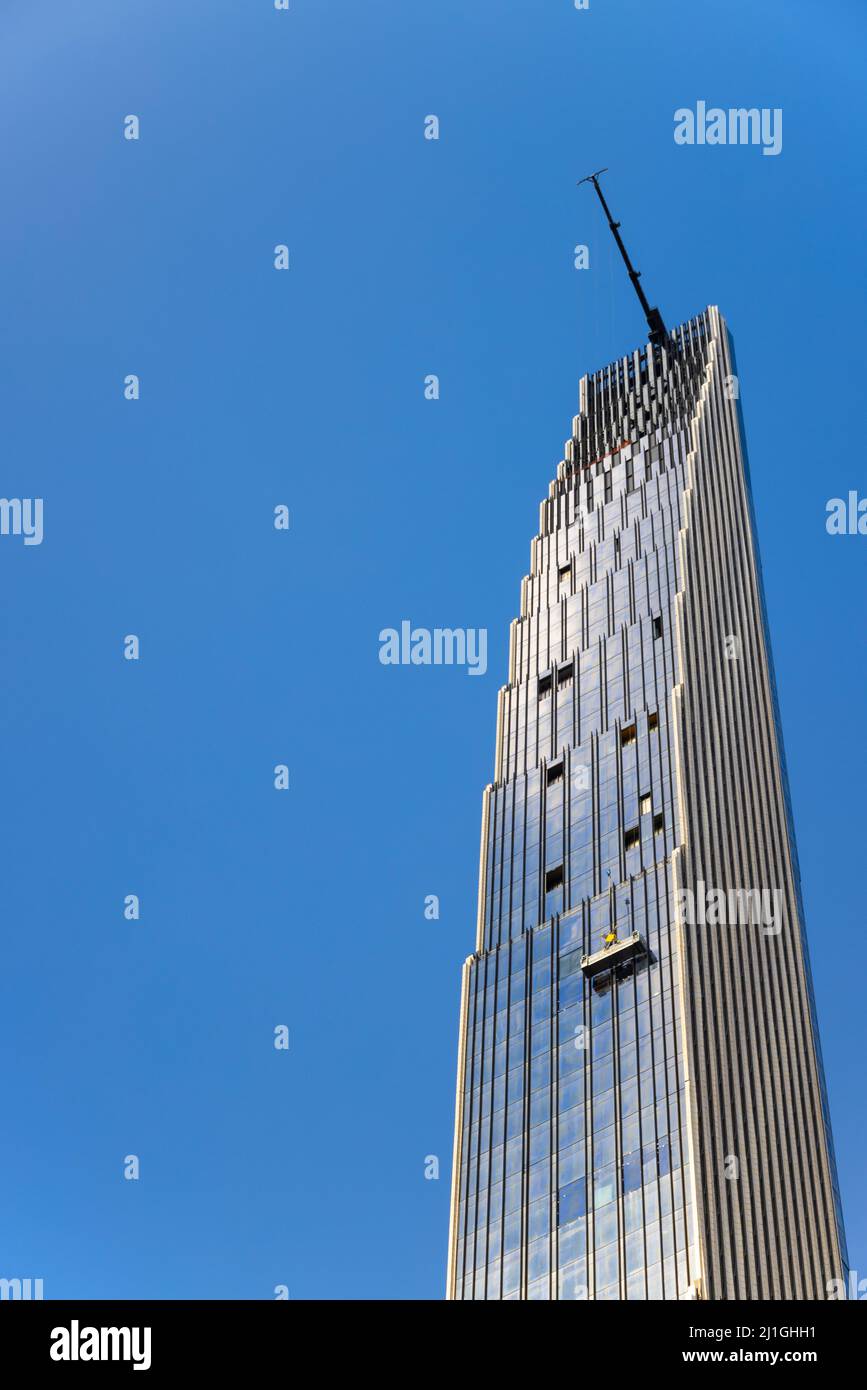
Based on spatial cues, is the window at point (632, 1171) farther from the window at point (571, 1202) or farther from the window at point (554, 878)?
the window at point (554, 878)

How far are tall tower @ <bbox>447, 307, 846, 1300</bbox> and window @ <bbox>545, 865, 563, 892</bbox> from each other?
0.79ft

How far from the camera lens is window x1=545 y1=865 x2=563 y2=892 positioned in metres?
107

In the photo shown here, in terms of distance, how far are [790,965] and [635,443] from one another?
57.0 metres

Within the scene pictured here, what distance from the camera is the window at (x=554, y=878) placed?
107394 millimetres

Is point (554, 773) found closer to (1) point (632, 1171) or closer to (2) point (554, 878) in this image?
(2) point (554, 878)

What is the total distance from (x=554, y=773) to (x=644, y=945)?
20.9m

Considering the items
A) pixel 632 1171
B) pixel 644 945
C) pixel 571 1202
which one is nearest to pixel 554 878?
pixel 644 945

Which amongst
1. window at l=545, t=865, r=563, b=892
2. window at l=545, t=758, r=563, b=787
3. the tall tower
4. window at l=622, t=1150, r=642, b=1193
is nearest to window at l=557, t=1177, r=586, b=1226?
the tall tower

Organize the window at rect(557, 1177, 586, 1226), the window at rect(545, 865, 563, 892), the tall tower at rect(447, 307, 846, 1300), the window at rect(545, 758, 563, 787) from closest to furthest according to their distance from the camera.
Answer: the tall tower at rect(447, 307, 846, 1300) → the window at rect(557, 1177, 586, 1226) → the window at rect(545, 865, 563, 892) → the window at rect(545, 758, 563, 787)

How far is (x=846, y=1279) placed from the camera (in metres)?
84.7

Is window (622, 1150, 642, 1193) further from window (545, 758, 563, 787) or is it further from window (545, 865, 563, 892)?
window (545, 758, 563, 787)

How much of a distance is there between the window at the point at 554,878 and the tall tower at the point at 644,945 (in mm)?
239

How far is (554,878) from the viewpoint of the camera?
354 feet
